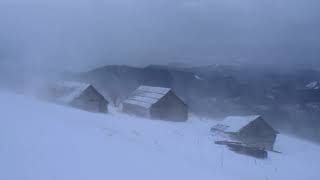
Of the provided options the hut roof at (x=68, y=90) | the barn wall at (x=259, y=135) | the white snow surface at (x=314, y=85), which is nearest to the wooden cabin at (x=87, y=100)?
the hut roof at (x=68, y=90)

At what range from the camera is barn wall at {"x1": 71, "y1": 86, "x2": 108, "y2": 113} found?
5028 centimetres

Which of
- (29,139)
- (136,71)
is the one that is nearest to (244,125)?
(29,139)

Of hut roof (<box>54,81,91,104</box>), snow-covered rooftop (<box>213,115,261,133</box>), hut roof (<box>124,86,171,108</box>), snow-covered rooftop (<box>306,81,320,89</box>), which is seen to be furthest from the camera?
snow-covered rooftop (<box>306,81,320,89</box>)

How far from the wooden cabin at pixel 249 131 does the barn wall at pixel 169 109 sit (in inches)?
346

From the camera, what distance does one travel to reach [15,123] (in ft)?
37.9

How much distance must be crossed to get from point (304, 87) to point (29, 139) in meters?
111

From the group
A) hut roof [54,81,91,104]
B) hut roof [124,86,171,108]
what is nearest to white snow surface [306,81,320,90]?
hut roof [124,86,171,108]

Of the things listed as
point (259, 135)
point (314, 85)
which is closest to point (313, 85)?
point (314, 85)

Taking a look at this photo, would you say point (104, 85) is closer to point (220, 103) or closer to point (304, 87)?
point (220, 103)

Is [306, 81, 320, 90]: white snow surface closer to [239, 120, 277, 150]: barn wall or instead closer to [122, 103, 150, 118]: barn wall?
[239, 120, 277, 150]: barn wall

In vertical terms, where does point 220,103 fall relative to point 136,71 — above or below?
below

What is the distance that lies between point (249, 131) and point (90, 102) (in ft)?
68.4

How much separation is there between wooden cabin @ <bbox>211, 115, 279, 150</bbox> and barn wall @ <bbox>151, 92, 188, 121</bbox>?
346 inches

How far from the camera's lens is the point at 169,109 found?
51.7 m
